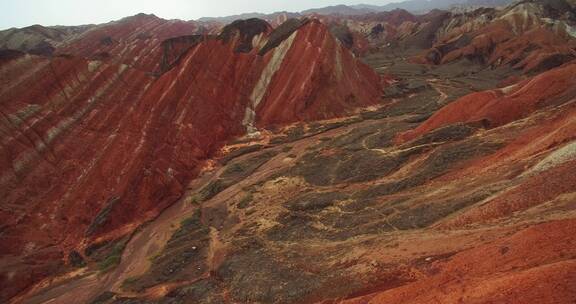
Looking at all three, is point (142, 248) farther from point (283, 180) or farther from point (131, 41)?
point (131, 41)

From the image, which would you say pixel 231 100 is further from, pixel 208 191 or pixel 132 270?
pixel 132 270

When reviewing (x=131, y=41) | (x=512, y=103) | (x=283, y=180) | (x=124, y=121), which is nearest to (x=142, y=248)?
(x=283, y=180)

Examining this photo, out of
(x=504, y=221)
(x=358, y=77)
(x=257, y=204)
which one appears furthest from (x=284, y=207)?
(x=358, y=77)

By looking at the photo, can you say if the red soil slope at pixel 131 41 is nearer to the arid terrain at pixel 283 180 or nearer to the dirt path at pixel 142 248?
the arid terrain at pixel 283 180

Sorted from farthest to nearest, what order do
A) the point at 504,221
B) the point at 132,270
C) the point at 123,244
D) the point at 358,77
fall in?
the point at 358,77, the point at 123,244, the point at 132,270, the point at 504,221

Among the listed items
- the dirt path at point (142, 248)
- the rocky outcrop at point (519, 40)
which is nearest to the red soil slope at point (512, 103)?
the dirt path at point (142, 248)
